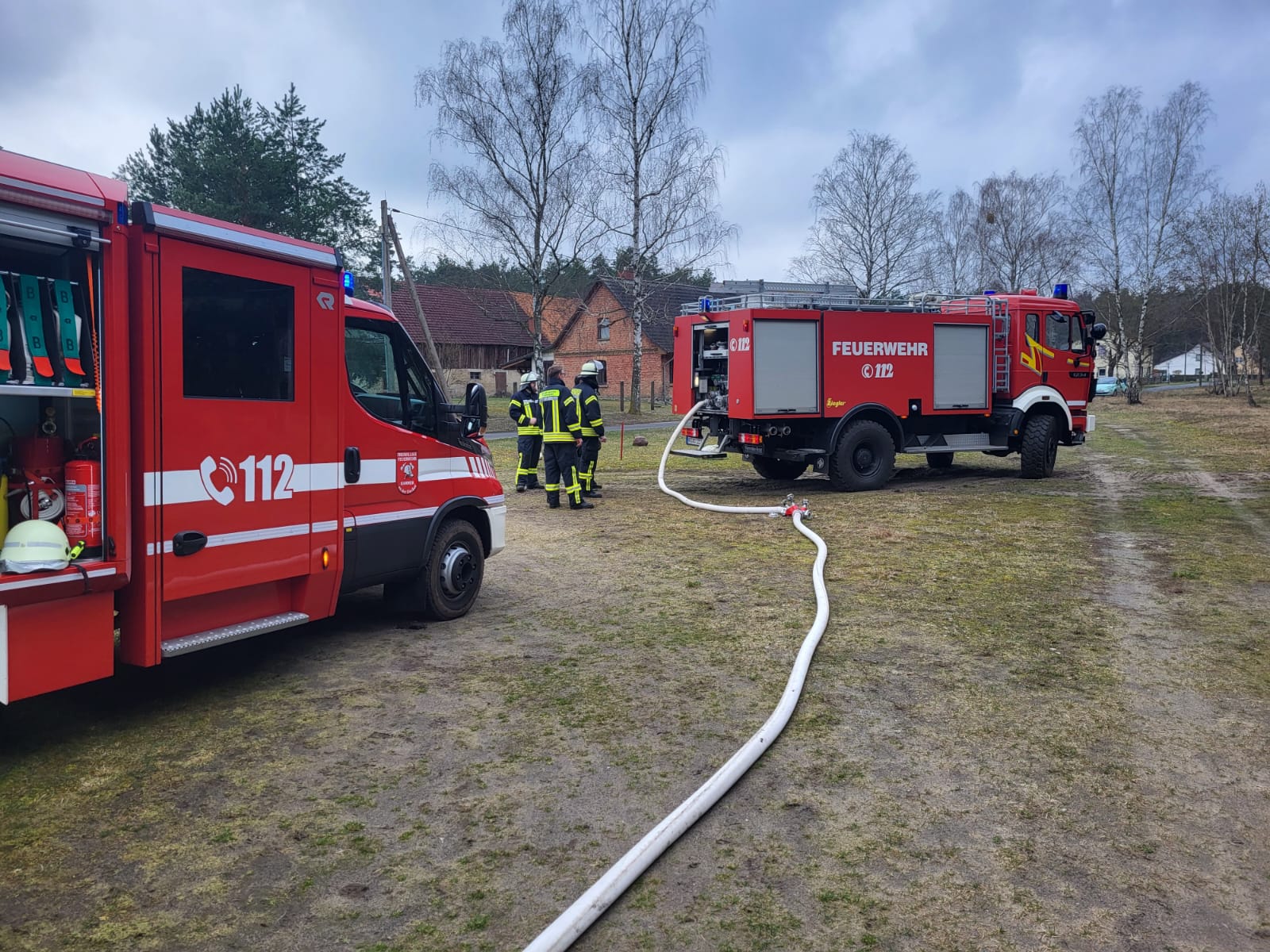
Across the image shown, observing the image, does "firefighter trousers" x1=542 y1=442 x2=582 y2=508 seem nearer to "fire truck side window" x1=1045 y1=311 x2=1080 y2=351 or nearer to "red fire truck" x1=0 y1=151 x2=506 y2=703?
"red fire truck" x1=0 y1=151 x2=506 y2=703

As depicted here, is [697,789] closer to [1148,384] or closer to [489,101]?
[489,101]

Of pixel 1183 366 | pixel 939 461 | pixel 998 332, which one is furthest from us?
pixel 1183 366

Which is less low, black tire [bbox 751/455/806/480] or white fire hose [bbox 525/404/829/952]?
black tire [bbox 751/455/806/480]

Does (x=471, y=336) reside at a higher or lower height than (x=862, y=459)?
higher

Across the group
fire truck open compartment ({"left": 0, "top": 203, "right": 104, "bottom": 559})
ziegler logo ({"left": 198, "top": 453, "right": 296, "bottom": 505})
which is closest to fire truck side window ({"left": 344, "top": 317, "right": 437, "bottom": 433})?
ziegler logo ({"left": 198, "top": 453, "right": 296, "bottom": 505})

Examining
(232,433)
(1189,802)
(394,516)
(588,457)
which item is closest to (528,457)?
(588,457)

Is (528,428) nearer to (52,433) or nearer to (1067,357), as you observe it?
(1067,357)

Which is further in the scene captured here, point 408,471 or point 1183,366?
point 1183,366

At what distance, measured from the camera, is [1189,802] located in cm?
365

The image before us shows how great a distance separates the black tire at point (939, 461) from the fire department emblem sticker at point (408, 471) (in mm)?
11801

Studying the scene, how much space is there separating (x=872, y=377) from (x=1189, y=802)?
9588 mm

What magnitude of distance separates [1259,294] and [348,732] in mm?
55989

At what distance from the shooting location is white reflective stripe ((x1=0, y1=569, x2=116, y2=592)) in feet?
12.1

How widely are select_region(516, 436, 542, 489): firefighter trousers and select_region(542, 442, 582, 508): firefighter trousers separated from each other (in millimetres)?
1219
